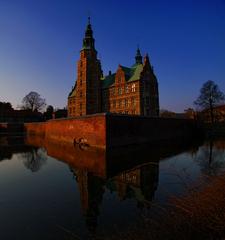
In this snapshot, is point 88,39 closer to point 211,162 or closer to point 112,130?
point 112,130

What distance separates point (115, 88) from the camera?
46.1 meters

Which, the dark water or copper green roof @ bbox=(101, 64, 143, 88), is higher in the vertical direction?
copper green roof @ bbox=(101, 64, 143, 88)

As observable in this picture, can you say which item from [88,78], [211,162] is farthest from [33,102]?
[211,162]

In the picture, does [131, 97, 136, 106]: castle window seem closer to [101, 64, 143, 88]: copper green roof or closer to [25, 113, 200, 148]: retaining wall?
[101, 64, 143, 88]: copper green roof

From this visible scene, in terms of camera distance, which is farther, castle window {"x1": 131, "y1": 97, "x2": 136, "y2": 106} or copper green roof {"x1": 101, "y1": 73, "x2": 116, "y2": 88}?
copper green roof {"x1": 101, "y1": 73, "x2": 116, "y2": 88}

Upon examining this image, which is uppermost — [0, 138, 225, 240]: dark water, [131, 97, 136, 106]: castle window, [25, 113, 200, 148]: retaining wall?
[131, 97, 136, 106]: castle window

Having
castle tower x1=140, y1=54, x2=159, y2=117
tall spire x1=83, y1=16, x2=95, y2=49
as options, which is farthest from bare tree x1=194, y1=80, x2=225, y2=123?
tall spire x1=83, y1=16, x2=95, y2=49

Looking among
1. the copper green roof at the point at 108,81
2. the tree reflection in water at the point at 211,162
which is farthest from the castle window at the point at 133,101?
the tree reflection in water at the point at 211,162

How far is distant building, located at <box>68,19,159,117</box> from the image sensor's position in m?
41.8

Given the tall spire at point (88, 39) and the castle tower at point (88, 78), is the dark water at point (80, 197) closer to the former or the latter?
the castle tower at point (88, 78)

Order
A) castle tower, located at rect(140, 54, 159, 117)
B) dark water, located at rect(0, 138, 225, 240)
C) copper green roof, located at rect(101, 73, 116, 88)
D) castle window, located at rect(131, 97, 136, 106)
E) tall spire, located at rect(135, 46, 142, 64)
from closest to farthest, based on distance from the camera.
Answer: dark water, located at rect(0, 138, 225, 240), castle tower, located at rect(140, 54, 159, 117), castle window, located at rect(131, 97, 136, 106), copper green roof, located at rect(101, 73, 116, 88), tall spire, located at rect(135, 46, 142, 64)

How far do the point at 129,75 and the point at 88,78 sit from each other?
873cm

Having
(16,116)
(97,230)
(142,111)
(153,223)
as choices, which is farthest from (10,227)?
(16,116)

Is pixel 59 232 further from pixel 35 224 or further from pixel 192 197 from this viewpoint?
pixel 192 197
